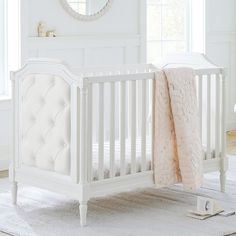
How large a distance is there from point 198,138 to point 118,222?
72 centimetres

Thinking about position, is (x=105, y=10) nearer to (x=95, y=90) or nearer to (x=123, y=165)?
(x=95, y=90)

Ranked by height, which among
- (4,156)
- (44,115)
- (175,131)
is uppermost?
(44,115)

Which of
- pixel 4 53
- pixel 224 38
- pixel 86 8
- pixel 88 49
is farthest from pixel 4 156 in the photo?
pixel 224 38

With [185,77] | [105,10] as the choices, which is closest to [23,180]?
[185,77]

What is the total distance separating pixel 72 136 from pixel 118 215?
0.49 meters

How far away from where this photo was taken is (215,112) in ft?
13.3

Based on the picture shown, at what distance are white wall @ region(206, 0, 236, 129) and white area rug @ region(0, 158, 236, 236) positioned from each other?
7.34 feet

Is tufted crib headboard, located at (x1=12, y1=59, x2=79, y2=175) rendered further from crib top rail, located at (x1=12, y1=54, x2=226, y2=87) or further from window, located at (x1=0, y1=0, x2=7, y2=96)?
window, located at (x1=0, y1=0, x2=7, y2=96)

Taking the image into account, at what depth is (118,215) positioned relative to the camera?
139 inches

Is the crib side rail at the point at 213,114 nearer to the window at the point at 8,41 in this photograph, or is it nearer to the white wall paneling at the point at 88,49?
the white wall paneling at the point at 88,49

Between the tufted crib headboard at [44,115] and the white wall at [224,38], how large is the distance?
2803mm

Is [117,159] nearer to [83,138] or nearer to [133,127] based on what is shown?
[133,127]

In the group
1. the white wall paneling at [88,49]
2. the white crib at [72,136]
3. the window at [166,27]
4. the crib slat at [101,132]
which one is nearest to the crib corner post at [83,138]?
the white crib at [72,136]

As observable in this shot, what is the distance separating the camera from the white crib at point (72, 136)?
3.36 metres
